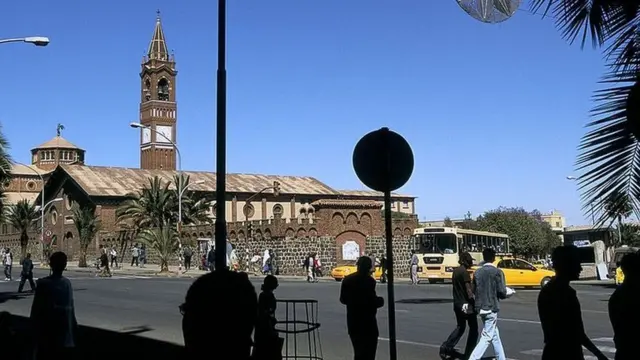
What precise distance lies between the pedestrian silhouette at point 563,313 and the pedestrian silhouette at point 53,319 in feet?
15.9

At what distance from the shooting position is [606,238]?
375 cm

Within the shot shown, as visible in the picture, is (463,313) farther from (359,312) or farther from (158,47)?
(158,47)

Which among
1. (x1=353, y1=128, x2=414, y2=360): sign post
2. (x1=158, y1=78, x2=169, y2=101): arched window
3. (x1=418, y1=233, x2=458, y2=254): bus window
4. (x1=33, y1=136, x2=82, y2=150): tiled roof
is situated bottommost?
(x1=418, y1=233, x2=458, y2=254): bus window

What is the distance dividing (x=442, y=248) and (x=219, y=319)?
3898 centimetres

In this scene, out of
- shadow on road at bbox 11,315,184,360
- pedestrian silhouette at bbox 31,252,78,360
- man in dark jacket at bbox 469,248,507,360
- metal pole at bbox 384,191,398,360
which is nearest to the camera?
metal pole at bbox 384,191,398,360

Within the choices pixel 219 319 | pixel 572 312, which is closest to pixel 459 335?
pixel 572 312

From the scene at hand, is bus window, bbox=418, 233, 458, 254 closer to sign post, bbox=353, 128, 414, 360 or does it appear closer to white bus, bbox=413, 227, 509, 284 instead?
white bus, bbox=413, 227, 509, 284

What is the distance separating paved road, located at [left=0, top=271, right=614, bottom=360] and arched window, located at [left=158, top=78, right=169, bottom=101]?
285 feet

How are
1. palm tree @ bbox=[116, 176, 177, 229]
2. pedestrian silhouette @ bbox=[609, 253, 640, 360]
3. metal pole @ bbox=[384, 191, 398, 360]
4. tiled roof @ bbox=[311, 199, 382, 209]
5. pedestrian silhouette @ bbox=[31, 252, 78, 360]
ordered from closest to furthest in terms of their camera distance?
pedestrian silhouette @ bbox=[609, 253, 640, 360] < metal pole @ bbox=[384, 191, 398, 360] < pedestrian silhouette @ bbox=[31, 252, 78, 360] < tiled roof @ bbox=[311, 199, 382, 209] < palm tree @ bbox=[116, 176, 177, 229]

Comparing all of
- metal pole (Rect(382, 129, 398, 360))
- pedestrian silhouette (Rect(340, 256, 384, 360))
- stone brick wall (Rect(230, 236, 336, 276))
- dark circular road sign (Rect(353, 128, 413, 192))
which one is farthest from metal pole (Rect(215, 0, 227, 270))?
stone brick wall (Rect(230, 236, 336, 276))

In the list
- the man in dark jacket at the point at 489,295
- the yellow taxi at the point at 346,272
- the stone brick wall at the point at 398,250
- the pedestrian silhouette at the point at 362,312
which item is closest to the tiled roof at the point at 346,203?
the stone brick wall at the point at 398,250

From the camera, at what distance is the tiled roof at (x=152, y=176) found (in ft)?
241

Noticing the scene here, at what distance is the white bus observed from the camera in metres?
38.8

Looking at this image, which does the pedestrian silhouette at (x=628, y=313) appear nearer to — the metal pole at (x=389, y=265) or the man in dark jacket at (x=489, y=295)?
the metal pole at (x=389, y=265)
